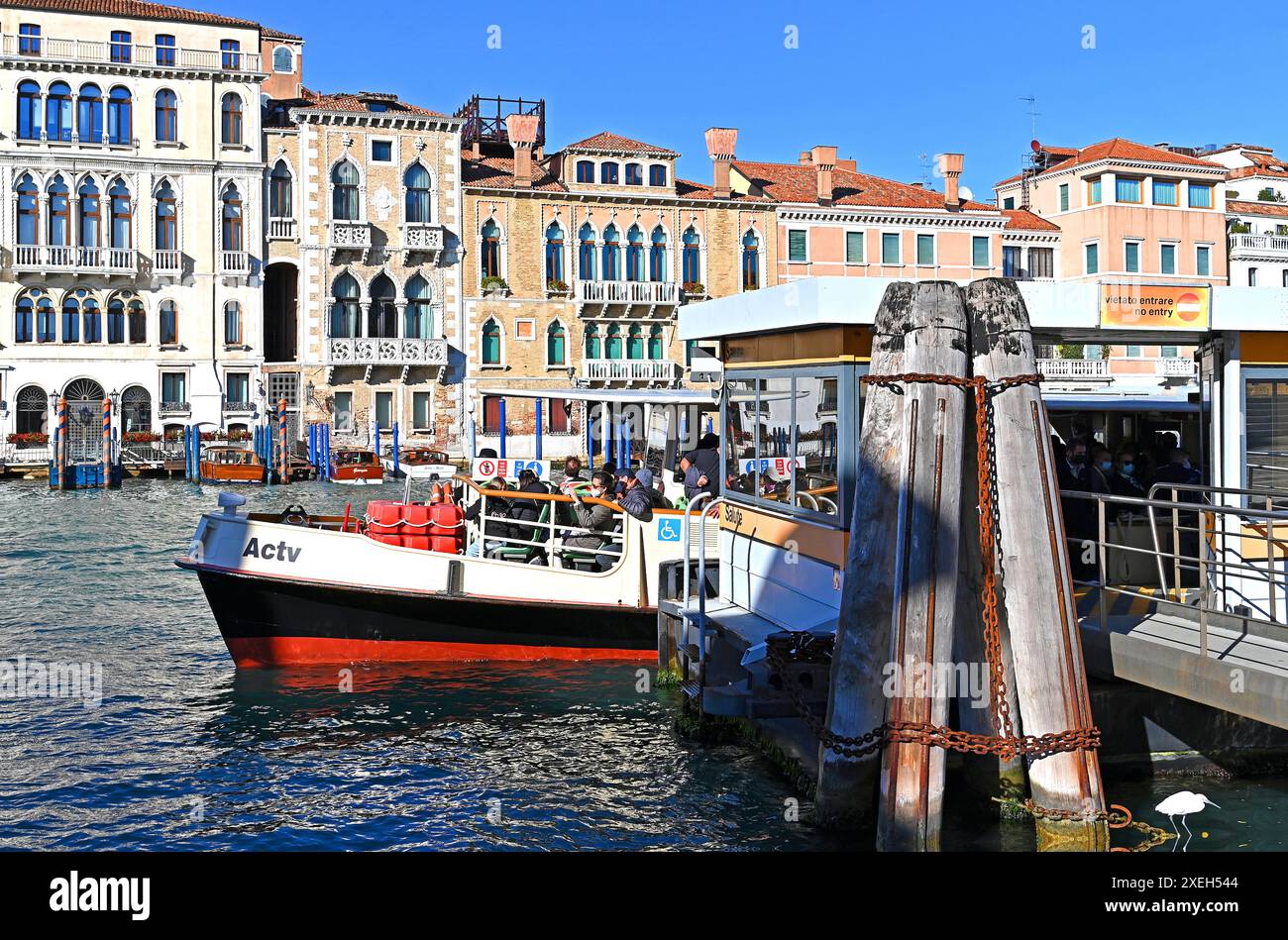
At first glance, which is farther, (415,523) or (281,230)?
(281,230)

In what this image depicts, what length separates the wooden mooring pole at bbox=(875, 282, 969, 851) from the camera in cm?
634

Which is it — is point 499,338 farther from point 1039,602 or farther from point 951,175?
point 1039,602

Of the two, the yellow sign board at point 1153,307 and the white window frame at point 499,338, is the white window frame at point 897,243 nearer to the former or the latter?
the white window frame at point 499,338

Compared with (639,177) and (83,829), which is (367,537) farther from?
(639,177)

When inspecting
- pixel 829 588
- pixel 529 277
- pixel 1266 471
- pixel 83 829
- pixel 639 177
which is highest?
pixel 639 177

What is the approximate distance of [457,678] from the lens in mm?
12070

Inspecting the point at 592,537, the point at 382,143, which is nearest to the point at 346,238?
the point at 382,143

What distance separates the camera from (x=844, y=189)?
4759 centimetres

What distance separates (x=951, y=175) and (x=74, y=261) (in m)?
27.3

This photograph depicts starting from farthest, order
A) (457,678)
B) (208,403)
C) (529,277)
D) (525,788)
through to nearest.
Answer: (529,277), (208,403), (457,678), (525,788)

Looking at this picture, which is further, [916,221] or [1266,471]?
[916,221]

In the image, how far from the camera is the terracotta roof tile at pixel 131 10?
40625 mm

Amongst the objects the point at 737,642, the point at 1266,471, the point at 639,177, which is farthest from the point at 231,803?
the point at 639,177
